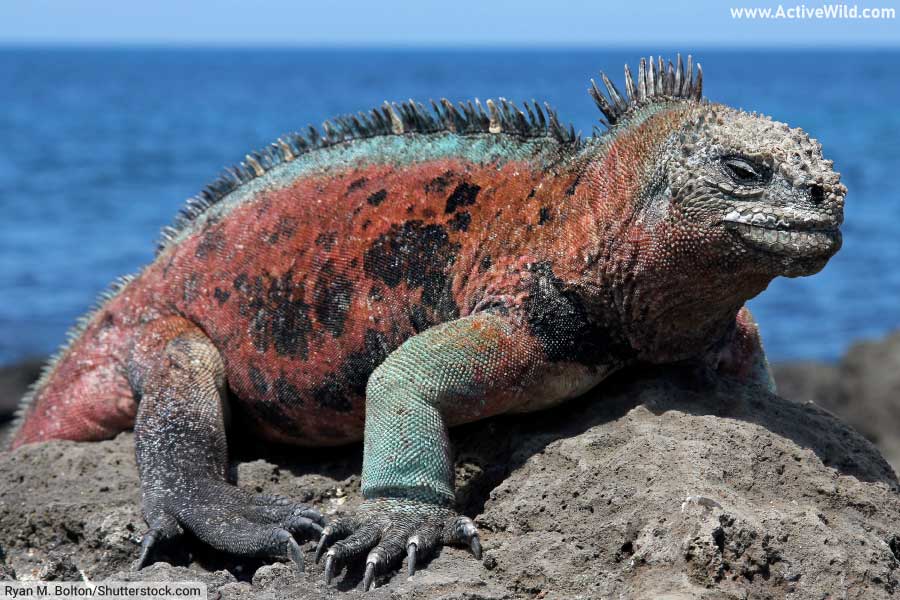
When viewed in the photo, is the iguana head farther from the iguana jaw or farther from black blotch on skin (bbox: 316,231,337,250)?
black blotch on skin (bbox: 316,231,337,250)

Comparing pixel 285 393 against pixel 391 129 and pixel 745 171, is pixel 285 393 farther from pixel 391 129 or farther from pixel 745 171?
pixel 745 171

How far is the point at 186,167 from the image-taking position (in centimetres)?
3631

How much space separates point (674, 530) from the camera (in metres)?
3.70

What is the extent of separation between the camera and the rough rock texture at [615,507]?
145 inches

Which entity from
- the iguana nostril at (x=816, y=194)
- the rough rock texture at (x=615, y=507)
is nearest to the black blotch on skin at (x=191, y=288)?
the rough rock texture at (x=615, y=507)

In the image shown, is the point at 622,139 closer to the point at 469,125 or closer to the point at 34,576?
the point at 469,125

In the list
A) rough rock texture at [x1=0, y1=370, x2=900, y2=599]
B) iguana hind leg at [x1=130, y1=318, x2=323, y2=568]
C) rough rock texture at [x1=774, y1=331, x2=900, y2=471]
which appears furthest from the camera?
rough rock texture at [x1=774, y1=331, x2=900, y2=471]

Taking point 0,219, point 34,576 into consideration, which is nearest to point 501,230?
point 34,576

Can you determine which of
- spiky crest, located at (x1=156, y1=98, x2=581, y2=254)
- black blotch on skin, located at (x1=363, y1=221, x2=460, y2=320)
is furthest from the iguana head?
black blotch on skin, located at (x1=363, y1=221, x2=460, y2=320)

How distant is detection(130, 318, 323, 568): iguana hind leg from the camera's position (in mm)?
4375

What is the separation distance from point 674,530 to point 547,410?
103 centimetres

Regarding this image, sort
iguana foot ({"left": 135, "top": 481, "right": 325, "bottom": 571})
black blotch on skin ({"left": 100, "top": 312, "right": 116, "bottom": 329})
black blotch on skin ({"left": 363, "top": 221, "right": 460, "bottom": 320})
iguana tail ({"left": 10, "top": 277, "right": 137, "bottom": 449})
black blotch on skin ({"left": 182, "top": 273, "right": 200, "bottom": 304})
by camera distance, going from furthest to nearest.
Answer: black blotch on skin ({"left": 100, "top": 312, "right": 116, "bottom": 329}), iguana tail ({"left": 10, "top": 277, "right": 137, "bottom": 449}), black blotch on skin ({"left": 182, "top": 273, "right": 200, "bottom": 304}), black blotch on skin ({"left": 363, "top": 221, "right": 460, "bottom": 320}), iguana foot ({"left": 135, "top": 481, "right": 325, "bottom": 571})

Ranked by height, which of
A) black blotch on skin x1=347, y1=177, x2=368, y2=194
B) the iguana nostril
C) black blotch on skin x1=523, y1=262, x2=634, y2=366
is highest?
black blotch on skin x1=347, y1=177, x2=368, y2=194

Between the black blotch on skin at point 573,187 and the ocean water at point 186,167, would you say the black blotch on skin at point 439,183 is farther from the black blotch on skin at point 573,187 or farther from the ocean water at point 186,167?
the ocean water at point 186,167
